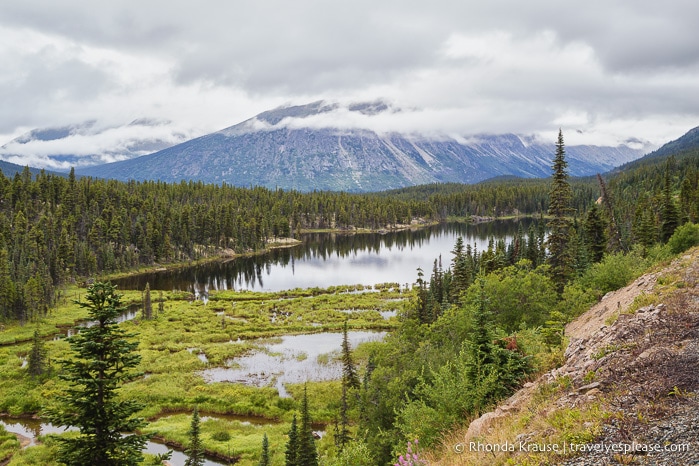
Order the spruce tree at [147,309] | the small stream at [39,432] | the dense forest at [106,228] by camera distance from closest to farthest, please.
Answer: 1. the small stream at [39,432]
2. the spruce tree at [147,309]
3. the dense forest at [106,228]

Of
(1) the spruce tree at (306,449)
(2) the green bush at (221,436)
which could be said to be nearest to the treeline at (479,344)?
(1) the spruce tree at (306,449)

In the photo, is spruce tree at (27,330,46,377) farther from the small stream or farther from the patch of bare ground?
the patch of bare ground

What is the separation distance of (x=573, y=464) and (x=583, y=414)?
80.3 inches

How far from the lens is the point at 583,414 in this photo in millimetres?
10812

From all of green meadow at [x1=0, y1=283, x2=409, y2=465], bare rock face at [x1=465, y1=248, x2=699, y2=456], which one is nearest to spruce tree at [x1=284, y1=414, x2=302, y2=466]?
green meadow at [x1=0, y1=283, x2=409, y2=465]

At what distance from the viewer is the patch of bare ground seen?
361 inches

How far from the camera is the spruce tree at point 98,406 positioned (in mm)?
14695

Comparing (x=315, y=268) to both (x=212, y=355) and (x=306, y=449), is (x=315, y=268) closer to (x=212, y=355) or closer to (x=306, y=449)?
(x=212, y=355)

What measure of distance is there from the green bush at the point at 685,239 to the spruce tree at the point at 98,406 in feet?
122

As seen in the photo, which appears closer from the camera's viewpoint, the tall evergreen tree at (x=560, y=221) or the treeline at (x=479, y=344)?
the treeline at (x=479, y=344)

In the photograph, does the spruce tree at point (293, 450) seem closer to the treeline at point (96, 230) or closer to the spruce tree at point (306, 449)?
the spruce tree at point (306, 449)

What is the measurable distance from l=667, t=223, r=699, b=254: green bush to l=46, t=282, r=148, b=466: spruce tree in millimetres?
37225

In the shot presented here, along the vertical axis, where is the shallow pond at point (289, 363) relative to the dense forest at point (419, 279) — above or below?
below

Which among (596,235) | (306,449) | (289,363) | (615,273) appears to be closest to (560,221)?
(615,273)
